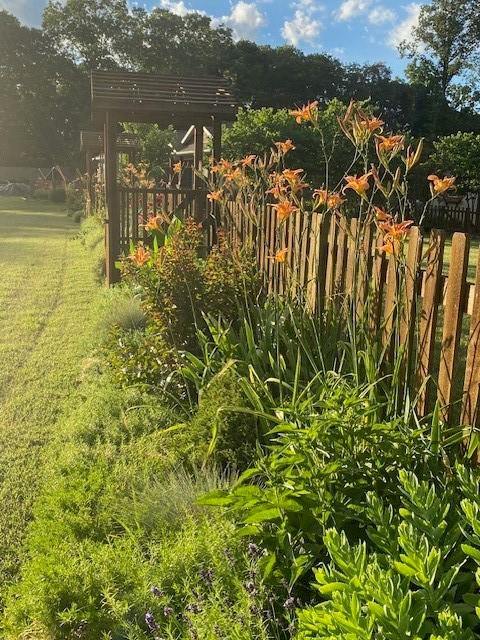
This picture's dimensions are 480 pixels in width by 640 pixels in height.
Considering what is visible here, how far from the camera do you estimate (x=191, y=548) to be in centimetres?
229

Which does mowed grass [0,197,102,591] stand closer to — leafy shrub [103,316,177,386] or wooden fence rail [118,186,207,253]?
leafy shrub [103,316,177,386]

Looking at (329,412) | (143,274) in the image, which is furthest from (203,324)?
(329,412)

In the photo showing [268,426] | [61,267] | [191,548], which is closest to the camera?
[191,548]

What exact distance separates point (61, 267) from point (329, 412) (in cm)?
1062

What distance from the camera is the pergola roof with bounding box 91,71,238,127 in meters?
8.77

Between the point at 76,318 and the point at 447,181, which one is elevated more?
the point at 447,181

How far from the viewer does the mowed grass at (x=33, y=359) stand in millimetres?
3404

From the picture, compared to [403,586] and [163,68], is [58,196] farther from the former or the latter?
[403,586]

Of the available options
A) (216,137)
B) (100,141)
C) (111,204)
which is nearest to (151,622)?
(111,204)

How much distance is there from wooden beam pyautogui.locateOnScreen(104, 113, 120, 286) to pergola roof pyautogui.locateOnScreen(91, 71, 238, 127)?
23cm

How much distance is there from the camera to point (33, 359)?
596 centimetres

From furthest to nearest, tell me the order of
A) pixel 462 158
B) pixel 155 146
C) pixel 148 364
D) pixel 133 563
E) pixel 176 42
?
pixel 176 42, pixel 155 146, pixel 462 158, pixel 148 364, pixel 133 563

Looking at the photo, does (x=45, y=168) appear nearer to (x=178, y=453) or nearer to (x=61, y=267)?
(x=61, y=267)

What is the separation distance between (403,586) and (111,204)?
325 inches
